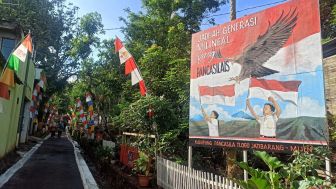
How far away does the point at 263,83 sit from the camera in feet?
19.9

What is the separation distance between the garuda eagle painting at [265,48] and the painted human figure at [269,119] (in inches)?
21.9

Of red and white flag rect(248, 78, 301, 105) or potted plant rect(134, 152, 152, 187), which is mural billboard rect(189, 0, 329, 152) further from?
potted plant rect(134, 152, 152, 187)

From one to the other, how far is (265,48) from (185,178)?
349cm

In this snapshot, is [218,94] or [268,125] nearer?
[268,125]

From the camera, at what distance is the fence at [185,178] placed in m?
6.30

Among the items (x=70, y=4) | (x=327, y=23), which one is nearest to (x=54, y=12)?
(x=70, y=4)

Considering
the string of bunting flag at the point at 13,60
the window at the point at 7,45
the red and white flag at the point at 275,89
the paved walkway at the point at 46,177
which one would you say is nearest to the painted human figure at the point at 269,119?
the red and white flag at the point at 275,89

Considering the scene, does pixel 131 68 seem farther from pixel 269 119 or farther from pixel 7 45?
pixel 7 45

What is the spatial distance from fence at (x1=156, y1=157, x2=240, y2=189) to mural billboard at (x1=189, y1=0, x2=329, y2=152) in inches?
26.2

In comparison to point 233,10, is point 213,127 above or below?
below

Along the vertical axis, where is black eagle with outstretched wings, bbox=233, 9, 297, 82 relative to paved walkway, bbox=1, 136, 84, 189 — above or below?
above

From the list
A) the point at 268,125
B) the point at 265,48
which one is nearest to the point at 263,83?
the point at 265,48

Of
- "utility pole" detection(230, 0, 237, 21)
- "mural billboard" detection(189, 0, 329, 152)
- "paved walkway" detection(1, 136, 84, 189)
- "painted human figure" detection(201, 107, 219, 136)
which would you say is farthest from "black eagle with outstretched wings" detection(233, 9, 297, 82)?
"paved walkway" detection(1, 136, 84, 189)

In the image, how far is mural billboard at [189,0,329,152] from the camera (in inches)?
206
